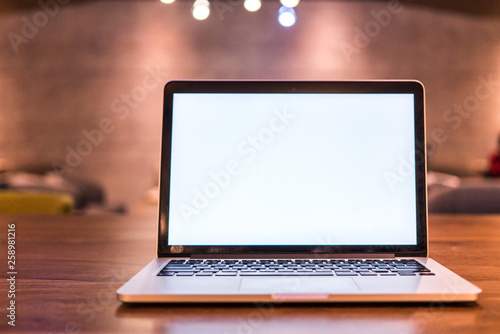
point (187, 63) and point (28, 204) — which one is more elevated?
point (187, 63)

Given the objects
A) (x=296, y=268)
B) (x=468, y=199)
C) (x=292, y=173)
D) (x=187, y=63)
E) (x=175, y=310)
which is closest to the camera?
→ (x=175, y=310)

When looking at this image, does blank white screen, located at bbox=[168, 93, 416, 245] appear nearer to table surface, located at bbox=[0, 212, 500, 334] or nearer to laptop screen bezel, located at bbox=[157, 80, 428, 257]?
laptop screen bezel, located at bbox=[157, 80, 428, 257]

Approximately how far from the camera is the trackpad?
0.42 metres

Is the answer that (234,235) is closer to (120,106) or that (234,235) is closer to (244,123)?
(244,123)

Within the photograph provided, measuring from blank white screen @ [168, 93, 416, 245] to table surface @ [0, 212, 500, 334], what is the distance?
119mm

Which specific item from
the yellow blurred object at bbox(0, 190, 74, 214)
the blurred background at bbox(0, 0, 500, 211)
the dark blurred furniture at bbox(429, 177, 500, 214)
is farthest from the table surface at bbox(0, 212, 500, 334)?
the blurred background at bbox(0, 0, 500, 211)

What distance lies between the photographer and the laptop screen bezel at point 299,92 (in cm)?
58

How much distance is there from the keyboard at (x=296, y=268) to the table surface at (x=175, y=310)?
0.07 metres

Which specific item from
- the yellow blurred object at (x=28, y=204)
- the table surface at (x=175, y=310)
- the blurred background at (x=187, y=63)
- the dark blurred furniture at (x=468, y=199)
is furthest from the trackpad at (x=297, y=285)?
the blurred background at (x=187, y=63)

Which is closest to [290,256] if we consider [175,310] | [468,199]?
[175,310]

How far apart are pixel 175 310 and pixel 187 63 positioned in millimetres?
3870

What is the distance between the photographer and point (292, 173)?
0.61 m

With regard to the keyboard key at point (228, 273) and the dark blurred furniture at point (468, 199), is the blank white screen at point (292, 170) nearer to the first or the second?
the keyboard key at point (228, 273)

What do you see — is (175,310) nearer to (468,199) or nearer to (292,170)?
(292,170)
